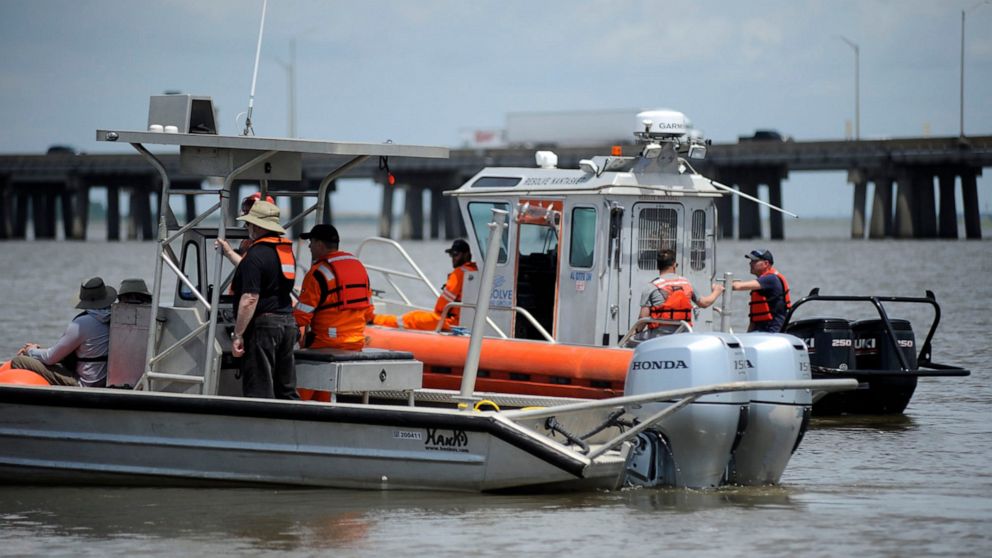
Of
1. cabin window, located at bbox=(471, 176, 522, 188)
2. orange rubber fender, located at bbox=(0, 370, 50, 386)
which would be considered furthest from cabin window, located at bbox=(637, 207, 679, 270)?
orange rubber fender, located at bbox=(0, 370, 50, 386)

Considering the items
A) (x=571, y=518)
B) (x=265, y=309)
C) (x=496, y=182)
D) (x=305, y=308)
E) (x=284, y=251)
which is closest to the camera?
(x=571, y=518)

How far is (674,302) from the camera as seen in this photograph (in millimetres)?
12117

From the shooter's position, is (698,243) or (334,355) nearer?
(334,355)

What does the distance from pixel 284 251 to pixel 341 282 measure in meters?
0.46

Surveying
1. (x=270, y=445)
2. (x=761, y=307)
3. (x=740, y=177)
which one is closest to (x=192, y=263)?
(x=270, y=445)

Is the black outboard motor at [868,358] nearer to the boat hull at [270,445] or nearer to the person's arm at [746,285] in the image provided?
the person's arm at [746,285]

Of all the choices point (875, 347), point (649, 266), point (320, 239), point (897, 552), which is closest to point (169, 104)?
point (320, 239)

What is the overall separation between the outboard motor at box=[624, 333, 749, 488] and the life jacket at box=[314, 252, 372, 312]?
6.46 ft

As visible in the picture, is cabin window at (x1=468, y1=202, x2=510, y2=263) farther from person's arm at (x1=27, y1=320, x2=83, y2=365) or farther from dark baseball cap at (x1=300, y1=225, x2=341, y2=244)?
person's arm at (x1=27, y1=320, x2=83, y2=365)

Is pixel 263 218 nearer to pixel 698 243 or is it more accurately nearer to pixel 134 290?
pixel 134 290

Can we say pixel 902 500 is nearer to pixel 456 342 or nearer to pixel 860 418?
pixel 456 342

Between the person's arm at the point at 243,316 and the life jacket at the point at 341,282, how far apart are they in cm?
55

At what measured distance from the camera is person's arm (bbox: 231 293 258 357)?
32.6 feet

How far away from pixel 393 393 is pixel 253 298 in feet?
6.19
